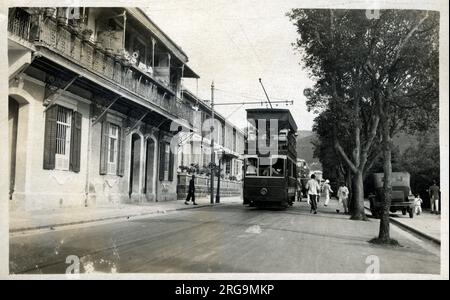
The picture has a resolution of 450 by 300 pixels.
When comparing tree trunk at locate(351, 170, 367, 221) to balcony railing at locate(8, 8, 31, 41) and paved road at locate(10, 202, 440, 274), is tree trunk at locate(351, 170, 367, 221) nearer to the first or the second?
paved road at locate(10, 202, 440, 274)

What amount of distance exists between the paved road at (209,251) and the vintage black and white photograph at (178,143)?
0.05m

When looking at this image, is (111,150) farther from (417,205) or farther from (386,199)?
(417,205)

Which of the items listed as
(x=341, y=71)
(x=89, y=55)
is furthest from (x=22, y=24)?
(x=341, y=71)

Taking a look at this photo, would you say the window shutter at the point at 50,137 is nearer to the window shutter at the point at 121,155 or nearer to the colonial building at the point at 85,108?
the colonial building at the point at 85,108

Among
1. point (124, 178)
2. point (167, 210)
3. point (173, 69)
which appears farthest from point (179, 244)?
point (173, 69)

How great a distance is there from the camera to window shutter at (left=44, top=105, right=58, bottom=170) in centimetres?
1241

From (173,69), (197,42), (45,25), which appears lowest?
(197,42)

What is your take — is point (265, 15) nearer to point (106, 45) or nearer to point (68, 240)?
point (68, 240)

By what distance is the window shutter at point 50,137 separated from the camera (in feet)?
40.7

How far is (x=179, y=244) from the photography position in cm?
833

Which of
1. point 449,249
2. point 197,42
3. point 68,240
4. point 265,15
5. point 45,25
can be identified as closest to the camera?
point 449,249

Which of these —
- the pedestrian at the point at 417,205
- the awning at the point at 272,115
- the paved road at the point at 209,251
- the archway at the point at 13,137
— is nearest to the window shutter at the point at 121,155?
the awning at the point at 272,115

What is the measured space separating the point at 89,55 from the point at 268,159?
903 centimetres
